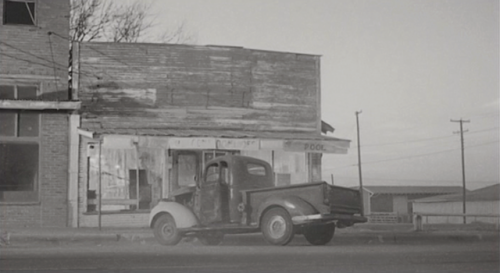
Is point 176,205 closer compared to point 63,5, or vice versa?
point 176,205

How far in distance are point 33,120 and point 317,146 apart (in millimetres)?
8503

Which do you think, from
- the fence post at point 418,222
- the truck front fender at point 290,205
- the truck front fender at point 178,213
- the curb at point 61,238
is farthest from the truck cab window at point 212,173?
the fence post at point 418,222

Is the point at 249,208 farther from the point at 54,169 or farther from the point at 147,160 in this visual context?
the point at 54,169

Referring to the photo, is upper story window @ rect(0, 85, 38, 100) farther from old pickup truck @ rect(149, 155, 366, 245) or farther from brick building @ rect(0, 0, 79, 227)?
old pickup truck @ rect(149, 155, 366, 245)

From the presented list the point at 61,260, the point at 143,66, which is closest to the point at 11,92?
the point at 143,66

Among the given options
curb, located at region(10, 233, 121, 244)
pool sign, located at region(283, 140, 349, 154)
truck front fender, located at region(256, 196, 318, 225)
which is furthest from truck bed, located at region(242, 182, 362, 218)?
pool sign, located at region(283, 140, 349, 154)

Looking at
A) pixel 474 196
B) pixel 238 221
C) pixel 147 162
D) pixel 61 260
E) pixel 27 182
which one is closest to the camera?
pixel 61 260

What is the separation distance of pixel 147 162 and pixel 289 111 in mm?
5005

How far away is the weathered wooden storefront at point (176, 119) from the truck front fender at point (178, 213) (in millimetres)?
4799

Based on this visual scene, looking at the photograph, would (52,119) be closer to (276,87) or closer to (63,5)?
(63,5)

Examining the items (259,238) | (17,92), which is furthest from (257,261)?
(17,92)

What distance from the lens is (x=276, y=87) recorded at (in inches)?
904

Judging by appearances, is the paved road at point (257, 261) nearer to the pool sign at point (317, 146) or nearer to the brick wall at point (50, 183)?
the brick wall at point (50, 183)

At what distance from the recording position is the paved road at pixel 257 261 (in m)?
9.80
